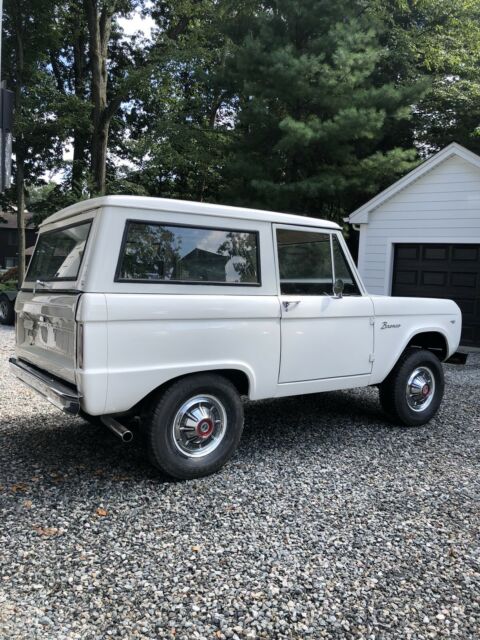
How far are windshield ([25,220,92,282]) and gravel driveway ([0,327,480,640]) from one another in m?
1.45

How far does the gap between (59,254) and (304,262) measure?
2.07m

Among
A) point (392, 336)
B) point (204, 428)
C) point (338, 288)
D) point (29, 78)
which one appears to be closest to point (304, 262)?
point (338, 288)

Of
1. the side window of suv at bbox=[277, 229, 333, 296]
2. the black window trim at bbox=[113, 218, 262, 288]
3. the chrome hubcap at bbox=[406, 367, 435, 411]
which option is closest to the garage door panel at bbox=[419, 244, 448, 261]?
the chrome hubcap at bbox=[406, 367, 435, 411]

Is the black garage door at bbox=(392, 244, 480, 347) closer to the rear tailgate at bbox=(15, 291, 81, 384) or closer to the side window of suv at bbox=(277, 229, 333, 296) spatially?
the side window of suv at bbox=(277, 229, 333, 296)

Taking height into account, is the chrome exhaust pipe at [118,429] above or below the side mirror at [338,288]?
below

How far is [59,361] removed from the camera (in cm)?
374

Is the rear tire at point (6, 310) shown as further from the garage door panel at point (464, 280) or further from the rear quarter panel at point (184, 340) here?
the rear quarter panel at point (184, 340)

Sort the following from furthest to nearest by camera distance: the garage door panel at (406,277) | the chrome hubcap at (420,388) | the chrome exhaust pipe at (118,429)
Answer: the garage door panel at (406,277) < the chrome hubcap at (420,388) < the chrome exhaust pipe at (118,429)

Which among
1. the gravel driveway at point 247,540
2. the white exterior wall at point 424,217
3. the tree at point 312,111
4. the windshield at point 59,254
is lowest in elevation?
the gravel driveway at point 247,540

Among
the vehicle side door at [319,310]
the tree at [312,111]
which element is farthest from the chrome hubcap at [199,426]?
the tree at [312,111]

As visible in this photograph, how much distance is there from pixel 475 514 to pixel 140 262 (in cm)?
287

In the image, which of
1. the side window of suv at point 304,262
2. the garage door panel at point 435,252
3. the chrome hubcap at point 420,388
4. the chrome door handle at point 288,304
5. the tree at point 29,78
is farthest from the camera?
the tree at point 29,78

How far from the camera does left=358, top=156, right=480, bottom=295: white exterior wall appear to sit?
11.2 m

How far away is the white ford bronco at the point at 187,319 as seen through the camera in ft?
11.4
